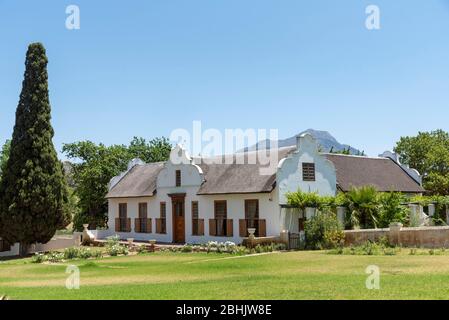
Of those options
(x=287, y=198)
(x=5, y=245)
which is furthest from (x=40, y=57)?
(x=287, y=198)

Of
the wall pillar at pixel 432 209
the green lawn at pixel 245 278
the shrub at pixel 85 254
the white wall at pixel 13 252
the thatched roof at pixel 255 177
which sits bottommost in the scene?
the white wall at pixel 13 252

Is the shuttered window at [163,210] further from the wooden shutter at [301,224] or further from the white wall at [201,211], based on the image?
the wooden shutter at [301,224]

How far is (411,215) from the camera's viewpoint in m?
30.7

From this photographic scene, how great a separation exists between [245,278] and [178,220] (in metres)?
18.9

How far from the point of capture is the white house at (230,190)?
29609mm

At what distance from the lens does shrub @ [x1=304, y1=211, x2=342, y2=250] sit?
27016 mm

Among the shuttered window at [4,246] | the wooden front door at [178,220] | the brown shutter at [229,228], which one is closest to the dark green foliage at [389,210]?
the brown shutter at [229,228]

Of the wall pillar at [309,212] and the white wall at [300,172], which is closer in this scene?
the white wall at [300,172]

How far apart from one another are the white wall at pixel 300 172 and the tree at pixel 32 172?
483 inches

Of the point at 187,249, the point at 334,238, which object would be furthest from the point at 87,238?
the point at 334,238

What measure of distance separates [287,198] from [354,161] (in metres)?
9.24

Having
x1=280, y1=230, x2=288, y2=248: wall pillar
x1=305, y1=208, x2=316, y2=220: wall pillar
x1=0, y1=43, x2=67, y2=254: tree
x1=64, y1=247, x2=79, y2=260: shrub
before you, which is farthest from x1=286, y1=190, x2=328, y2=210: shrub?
x1=0, y1=43, x2=67, y2=254: tree

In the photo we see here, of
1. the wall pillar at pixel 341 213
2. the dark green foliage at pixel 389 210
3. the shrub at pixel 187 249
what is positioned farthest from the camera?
the wall pillar at pixel 341 213
